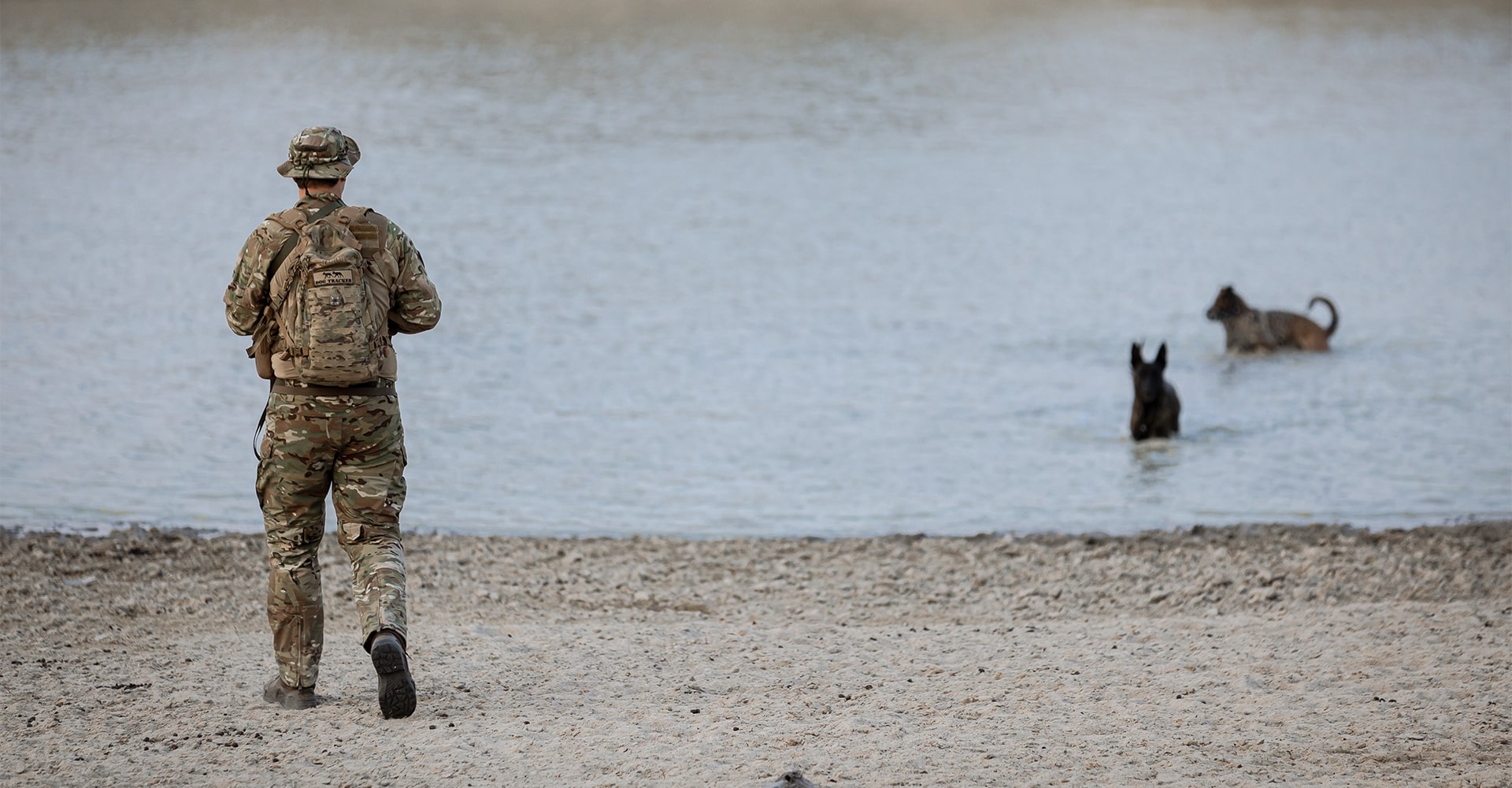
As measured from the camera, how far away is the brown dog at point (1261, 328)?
16.9 metres

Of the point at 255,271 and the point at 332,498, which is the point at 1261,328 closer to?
the point at 332,498

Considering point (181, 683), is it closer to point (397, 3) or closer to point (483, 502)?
point (483, 502)

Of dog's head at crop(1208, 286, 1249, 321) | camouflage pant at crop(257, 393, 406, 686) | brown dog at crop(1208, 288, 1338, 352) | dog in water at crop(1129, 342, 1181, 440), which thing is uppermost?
dog's head at crop(1208, 286, 1249, 321)

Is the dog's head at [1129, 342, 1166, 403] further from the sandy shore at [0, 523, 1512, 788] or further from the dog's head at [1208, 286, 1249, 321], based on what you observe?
the dog's head at [1208, 286, 1249, 321]

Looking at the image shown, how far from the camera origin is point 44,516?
10.3 meters

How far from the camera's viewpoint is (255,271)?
18.1ft

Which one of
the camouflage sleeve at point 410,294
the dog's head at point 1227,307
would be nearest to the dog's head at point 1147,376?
the dog's head at point 1227,307

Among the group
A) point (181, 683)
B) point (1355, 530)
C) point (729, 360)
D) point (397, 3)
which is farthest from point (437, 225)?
point (397, 3)

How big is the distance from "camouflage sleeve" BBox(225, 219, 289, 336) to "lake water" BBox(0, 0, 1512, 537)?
481 cm

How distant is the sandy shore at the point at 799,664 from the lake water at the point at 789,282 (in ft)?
Answer: 5.06

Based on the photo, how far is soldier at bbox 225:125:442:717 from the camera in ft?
18.2

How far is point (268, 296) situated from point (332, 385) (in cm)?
35

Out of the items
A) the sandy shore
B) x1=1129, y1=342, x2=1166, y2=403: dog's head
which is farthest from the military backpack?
x1=1129, y1=342, x2=1166, y2=403: dog's head

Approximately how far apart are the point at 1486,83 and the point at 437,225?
39.0 metres
